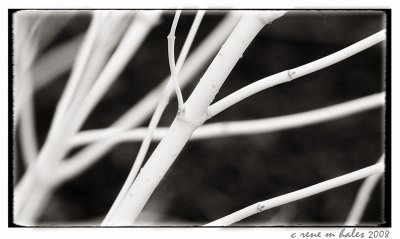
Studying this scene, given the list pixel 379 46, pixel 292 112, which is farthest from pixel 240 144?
pixel 379 46

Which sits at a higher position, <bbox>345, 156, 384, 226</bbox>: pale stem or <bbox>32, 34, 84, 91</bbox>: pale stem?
<bbox>32, 34, 84, 91</bbox>: pale stem

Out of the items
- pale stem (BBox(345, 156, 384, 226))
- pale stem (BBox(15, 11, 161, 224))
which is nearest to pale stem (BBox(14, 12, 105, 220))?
pale stem (BBox(15, 11, 161, 224))

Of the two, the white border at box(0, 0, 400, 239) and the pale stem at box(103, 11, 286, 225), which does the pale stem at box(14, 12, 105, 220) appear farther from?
the pale stem at box(103, 11, 286, 225)

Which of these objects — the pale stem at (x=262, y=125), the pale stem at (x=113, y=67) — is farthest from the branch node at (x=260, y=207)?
the pale stem at (x=113, y=67)

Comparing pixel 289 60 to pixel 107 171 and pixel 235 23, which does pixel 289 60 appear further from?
pixel 107 171

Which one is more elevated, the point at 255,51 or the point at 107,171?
the point at 255,51

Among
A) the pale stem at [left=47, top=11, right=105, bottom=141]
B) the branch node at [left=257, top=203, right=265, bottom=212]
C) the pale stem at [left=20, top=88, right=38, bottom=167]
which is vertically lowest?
the branch node at [left=257, top=203, right=265, bottom=212]

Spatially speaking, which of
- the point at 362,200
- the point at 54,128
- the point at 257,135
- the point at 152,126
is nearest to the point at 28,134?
the point at 54,128
